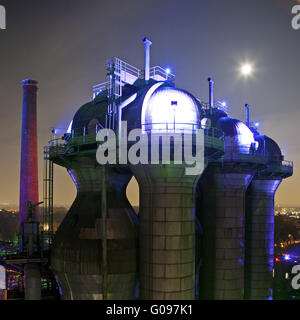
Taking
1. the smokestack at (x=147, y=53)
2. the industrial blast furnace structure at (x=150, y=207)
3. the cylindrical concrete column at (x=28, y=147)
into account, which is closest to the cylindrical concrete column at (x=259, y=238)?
the industrial blast furnace structure at (x=150, y=207)

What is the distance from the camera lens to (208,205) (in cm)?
2838

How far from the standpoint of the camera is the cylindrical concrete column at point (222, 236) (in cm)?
2745

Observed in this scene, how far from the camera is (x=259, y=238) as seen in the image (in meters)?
33.2

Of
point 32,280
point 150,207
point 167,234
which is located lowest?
point 32,280

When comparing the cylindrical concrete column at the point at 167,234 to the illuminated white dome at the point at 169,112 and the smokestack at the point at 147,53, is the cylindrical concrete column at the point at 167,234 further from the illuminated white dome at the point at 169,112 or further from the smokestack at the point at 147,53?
the smokestack at the point at 147,53

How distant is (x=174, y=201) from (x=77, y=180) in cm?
857

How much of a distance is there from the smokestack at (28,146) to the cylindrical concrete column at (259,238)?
33793 mm

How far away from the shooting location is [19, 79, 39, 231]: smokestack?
49375mm

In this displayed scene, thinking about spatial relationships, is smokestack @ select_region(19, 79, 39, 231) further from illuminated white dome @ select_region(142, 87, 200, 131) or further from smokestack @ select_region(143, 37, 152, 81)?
illuminated white dome @ select_region(142, 87, 200, 131)

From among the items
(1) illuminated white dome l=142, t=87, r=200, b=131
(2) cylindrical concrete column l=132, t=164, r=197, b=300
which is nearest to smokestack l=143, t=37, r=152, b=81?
(1) illuminated white dome l=142, t=87, r=200, b=131

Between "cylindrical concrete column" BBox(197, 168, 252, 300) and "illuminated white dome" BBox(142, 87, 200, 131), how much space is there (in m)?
7.88

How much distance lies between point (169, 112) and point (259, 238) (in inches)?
760

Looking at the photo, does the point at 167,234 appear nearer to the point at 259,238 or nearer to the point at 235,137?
the point at 235,137

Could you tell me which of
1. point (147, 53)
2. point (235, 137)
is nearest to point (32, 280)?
point (147, 53)
